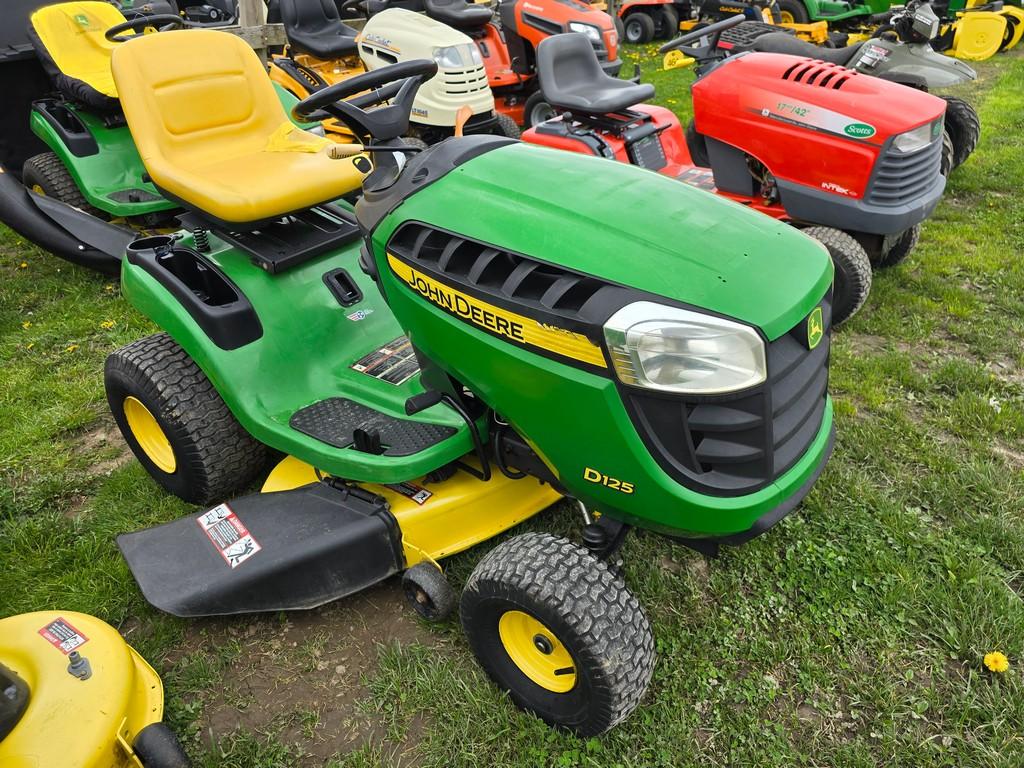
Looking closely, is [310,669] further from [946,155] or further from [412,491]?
[946,155]

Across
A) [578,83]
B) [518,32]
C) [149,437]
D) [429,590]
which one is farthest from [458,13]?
[429,590]

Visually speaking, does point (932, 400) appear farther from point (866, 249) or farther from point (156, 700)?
point (156, 700)

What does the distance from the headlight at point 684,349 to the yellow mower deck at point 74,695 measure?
132cm

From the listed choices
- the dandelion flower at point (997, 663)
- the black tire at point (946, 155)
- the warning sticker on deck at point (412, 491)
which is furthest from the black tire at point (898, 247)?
the warning sticker on deck at point (412, 491)

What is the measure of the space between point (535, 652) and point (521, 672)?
0.06m

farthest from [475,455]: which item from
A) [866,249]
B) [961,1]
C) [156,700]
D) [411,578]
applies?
[961,1]

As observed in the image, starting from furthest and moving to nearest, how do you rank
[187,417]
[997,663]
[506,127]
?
[506,127] < [187,417] < [997,663]

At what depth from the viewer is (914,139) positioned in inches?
A: 131

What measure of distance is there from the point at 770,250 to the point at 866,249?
97.2 inches

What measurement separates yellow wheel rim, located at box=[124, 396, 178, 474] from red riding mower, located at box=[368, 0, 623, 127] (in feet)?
15.7

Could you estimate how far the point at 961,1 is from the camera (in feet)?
30.6

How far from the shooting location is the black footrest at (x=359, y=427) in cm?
204

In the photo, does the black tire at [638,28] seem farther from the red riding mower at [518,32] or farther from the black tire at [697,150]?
the black tire at [697,150]

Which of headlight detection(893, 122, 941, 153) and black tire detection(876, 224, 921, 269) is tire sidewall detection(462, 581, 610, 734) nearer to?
headlight detection(893, 122, 941, 153)
